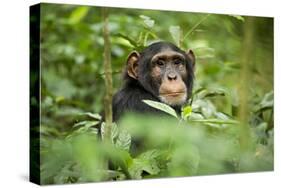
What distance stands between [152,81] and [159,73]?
0.07 meters

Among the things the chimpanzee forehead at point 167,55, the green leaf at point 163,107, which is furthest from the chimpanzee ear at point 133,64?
the green leaf at point 163,107

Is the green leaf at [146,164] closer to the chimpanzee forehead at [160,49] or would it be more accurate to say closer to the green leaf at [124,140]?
the green leaf at [124,140]

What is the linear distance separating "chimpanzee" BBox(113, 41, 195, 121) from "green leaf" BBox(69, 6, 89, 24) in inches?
16.9

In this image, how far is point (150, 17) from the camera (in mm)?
4742

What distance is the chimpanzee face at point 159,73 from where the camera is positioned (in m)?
4.66

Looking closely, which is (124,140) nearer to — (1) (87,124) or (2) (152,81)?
(1) (87,124)

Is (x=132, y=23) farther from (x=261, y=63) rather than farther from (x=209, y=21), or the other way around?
(x=261, y=63)

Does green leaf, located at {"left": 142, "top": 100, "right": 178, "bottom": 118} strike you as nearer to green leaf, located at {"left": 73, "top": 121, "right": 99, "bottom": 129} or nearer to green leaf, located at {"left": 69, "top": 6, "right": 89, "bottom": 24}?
green leaf, located at {"left": 73, "top": 121, "right": 99, "bottom": 129}

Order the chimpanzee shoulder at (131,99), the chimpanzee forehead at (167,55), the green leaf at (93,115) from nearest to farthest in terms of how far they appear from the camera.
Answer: the green leaf at (93,115)
the chimpanzee shoulder at (131,99)
the chimpanzee forehead at (167,55)

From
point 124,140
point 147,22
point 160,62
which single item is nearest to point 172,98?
point 160,62

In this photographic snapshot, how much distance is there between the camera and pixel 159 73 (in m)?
4.67

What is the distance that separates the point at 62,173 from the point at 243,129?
4.54 ft

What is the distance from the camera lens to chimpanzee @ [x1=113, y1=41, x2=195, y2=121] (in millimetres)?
4621

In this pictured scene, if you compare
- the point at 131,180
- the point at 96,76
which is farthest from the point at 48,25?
the point at 131,180
